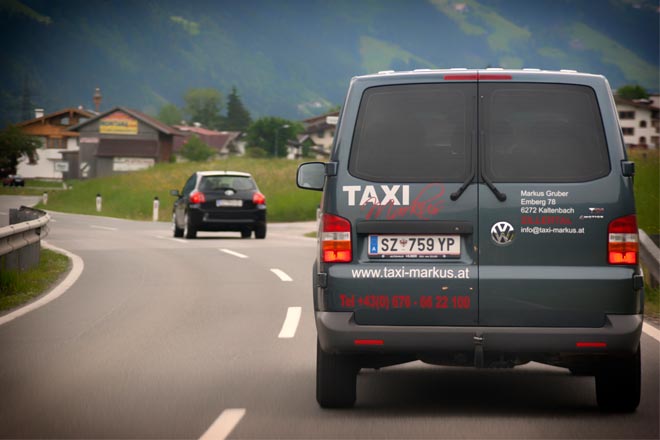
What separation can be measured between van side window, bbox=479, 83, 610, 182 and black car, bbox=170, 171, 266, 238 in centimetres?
1890

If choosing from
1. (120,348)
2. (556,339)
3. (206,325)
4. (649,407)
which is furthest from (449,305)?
(206,325)

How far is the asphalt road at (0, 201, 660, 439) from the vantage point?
6.11 meters

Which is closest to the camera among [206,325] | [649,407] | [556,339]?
[556,339]

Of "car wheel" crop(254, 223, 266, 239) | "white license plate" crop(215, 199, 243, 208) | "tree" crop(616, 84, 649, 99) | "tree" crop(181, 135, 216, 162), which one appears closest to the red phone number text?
"white license plate" crop(215, 199, 243, 208)

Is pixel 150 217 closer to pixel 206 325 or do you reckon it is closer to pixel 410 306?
pixel 206 325

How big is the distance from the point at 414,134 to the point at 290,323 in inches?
190

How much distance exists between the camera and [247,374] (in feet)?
25.8

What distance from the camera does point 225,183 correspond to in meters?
25.3

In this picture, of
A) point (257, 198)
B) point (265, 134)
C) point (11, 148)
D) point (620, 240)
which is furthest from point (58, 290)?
point (265, 134)

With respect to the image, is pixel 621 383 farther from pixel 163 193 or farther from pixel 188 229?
pixel 163 193

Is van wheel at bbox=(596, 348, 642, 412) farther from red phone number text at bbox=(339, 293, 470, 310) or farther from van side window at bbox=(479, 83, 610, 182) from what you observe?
van side window at bbox=(479, 83, 610, 182)

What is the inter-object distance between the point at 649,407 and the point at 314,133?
182 metres

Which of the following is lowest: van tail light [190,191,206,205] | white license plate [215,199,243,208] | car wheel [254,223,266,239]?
car wheel [254,223,266,239]

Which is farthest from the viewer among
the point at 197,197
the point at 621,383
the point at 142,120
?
the point at 142,120
